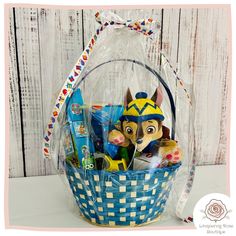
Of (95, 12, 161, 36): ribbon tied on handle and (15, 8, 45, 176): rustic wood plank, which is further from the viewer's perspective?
(15, 8, 45, 176): rustic wood plank

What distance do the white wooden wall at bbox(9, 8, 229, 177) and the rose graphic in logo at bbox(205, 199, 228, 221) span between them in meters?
0.19

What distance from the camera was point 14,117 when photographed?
1.06m

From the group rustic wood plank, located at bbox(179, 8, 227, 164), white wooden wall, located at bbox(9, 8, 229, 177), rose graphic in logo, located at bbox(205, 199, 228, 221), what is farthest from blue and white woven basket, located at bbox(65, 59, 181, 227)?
rustic wood plank, located at bbox(179, 8, 227, 164)

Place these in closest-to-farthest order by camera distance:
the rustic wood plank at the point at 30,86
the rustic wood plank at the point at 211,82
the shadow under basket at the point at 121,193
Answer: the shadow under basket at the point at 121,193 < the rustic wood plank at the point at 30,86 < the rustic wood plank at the point at 211,82

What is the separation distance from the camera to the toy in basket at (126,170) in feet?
2.41

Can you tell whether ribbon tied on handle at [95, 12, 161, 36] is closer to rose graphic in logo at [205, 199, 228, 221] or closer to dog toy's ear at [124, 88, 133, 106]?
dog toy's ear at [124, 88, 133, 106]

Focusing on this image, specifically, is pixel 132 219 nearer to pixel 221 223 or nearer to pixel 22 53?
pixel 221 223

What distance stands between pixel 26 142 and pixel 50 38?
13.1 inches

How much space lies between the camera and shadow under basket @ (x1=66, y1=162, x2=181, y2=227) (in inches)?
28.7

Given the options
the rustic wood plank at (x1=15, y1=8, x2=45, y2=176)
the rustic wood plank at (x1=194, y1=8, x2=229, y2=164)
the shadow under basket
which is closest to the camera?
the shadow under basket

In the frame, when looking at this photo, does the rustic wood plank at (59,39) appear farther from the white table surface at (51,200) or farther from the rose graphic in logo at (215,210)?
the rose graphic in logo at (215,210)

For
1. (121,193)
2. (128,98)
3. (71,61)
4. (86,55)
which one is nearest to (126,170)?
(121,193)

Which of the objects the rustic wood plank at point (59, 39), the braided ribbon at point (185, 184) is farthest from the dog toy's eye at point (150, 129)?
the rustic wood plank at point (59, 39)

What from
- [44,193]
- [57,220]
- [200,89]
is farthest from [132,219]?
[200,89]
